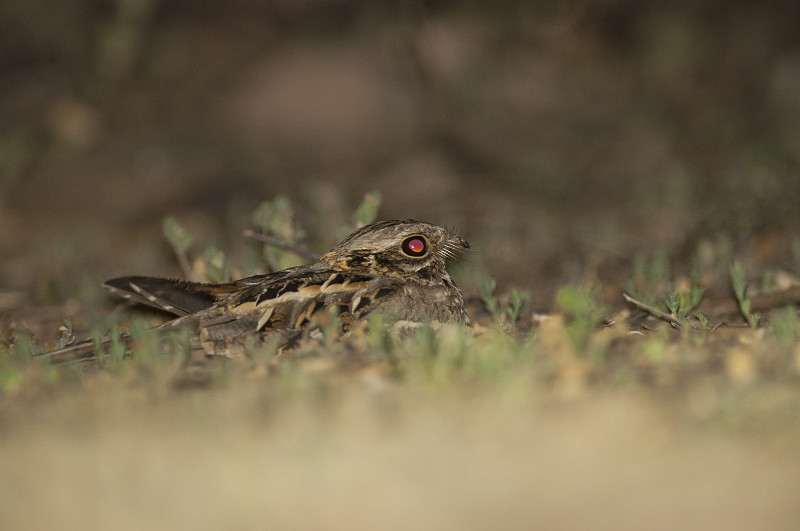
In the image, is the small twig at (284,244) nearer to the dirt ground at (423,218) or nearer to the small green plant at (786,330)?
the dirt ground at (423,218)

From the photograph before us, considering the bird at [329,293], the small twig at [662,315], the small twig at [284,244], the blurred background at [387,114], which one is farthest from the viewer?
the blurred background at [387,114]

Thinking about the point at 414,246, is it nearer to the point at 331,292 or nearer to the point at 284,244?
the point at 331,292

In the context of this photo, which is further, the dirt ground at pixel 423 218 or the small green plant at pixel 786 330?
the small green plant at pixel 786 330

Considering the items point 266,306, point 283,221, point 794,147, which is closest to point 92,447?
point 266,306

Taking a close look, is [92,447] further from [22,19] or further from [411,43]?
[22,19]

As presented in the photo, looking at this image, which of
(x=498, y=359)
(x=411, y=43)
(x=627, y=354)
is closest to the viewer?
(x=498, y=359)

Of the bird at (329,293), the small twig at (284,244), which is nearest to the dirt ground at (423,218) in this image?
the bird at (329,293)

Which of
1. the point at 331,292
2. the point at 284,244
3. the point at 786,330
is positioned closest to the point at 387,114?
the point at 284,244

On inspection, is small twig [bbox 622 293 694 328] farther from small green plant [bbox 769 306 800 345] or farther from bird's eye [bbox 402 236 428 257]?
bird's eye [bbox 402 236 428 257]
